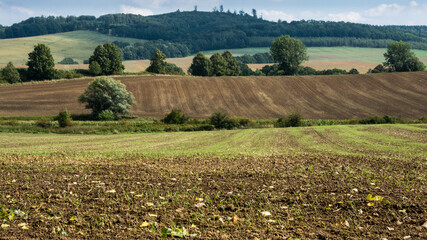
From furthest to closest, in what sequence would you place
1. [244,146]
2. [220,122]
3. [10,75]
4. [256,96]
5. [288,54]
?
[288,54]
[10,75]
[256,96]
[220,122]
[244,146]

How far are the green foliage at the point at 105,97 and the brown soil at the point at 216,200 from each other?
51.1m

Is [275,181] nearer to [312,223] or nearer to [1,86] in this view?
[312,223]

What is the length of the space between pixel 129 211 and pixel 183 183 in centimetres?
338

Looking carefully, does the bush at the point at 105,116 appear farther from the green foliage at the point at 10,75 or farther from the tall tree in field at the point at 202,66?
the tall tree in field at the point at 202,66

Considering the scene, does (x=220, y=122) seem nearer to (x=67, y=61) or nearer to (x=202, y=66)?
(x=202, y=66)

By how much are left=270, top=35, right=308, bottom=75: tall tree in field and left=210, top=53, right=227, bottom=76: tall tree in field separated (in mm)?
18312

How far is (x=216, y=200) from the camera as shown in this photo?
11758mm

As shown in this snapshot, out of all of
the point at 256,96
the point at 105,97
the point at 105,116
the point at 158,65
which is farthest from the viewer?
the point at 158,65

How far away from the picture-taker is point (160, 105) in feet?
266

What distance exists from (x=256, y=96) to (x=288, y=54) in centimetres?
4378

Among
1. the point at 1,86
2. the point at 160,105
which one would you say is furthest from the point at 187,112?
the point at 1,86

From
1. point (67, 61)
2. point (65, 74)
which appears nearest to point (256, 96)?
point (65, 74)

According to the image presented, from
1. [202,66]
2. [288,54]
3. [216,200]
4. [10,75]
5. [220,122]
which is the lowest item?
[220,122]

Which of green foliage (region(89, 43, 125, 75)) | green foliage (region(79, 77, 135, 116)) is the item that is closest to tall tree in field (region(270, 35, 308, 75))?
green foliage (region(89, 43, 125, 75))
